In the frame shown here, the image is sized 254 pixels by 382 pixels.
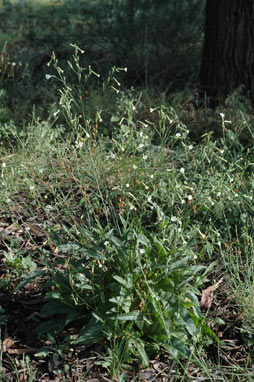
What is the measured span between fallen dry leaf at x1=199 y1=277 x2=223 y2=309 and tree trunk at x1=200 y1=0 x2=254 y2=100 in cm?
314

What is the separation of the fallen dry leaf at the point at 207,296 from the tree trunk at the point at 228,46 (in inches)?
124

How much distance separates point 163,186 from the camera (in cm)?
340

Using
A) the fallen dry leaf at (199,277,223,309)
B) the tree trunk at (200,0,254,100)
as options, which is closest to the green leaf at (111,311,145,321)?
the fallen dry leaf at (199,277,223,309)

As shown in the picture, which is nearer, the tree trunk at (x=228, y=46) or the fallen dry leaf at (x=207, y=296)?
the fallen dry leaf at (x=207, y=296)

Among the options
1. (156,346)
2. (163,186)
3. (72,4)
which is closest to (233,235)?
(163,186)

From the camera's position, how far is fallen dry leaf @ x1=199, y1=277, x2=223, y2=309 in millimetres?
2818

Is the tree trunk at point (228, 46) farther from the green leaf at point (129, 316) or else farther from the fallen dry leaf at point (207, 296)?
the green leaf at point (129, 316)

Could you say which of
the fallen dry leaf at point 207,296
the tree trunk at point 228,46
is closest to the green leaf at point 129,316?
the fallen dry leaf at point 207,296

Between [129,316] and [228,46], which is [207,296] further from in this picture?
[228,46]

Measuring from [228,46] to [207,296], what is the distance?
361 cm

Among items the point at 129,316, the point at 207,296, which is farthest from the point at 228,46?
the point at 129,316

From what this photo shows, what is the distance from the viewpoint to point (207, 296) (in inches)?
113

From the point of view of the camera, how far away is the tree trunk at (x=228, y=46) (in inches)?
216

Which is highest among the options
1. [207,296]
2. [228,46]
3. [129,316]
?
[228,46]
